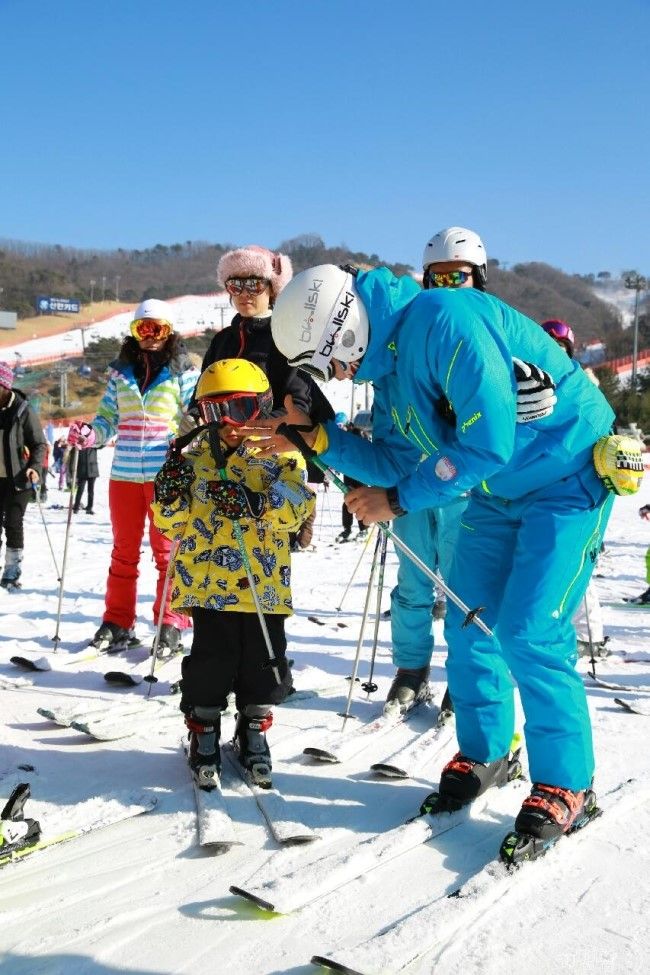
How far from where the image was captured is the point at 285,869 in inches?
105

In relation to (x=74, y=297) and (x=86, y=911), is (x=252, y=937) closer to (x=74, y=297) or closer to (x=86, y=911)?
(x=86, y=911)

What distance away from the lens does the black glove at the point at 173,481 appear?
3.49m

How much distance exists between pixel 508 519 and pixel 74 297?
10071cm

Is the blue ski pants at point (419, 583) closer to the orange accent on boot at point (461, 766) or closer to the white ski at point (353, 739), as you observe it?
the white ski at point (353, 739)

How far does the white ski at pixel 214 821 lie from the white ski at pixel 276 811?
120 millimetres

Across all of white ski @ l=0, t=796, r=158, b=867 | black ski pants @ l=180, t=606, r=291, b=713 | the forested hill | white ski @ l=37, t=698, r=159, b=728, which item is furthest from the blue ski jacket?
the forested hill

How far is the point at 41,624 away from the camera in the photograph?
6324 millimetres

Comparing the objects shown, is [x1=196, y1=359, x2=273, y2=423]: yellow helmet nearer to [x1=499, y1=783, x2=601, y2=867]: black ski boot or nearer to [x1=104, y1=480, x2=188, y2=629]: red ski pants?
[x1=499, y1=783, x2=601, y2=867]: black ski boot

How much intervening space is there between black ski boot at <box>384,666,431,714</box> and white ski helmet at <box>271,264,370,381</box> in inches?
82.0

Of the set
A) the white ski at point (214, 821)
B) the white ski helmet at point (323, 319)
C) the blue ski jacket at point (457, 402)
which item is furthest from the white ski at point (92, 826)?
the white ski helmet at point (323, 319)

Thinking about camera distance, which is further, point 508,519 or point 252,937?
point 508,519

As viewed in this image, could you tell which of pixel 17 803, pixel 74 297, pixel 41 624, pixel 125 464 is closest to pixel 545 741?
pixel 17 803

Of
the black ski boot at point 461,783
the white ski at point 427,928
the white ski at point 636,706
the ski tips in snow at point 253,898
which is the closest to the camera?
the white ski at point 427,928

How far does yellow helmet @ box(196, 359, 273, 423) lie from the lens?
348 centimetres
